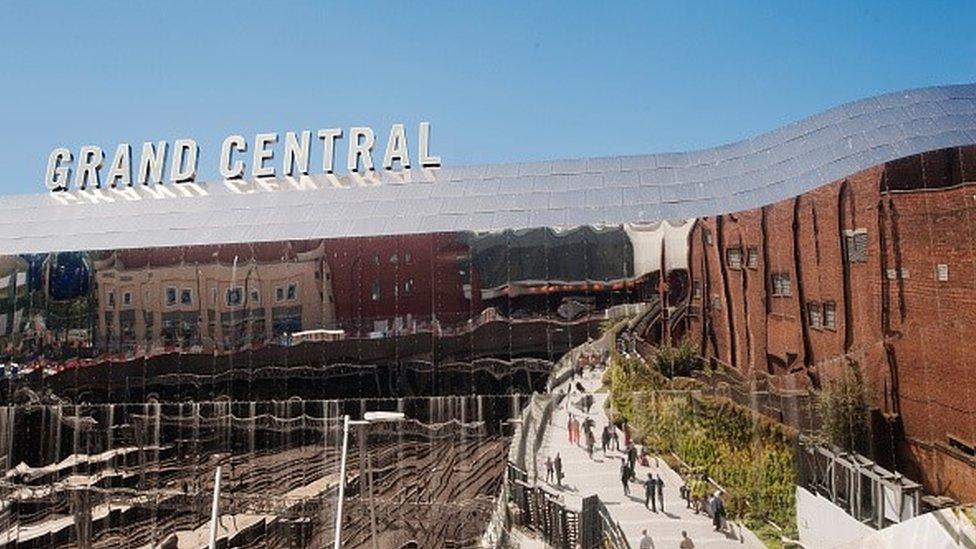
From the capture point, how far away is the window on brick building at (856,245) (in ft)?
49.4

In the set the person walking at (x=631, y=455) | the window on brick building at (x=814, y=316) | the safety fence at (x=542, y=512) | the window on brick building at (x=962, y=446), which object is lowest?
the safety fence at (x=542, y=512)

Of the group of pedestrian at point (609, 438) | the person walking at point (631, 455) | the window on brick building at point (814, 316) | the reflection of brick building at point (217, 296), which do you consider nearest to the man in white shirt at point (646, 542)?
the person walking at point (631, 455)

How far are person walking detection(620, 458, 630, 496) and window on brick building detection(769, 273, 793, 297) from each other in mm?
4195

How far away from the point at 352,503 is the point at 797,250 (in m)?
9.92

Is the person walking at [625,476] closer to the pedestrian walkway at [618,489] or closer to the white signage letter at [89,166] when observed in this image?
the pedestrian walkway at [618,489]

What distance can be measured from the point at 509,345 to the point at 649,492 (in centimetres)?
381

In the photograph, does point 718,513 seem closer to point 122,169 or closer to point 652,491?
point 652,491

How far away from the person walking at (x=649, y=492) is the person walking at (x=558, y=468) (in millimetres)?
1564

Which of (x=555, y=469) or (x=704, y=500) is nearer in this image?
(x=704, y=500)

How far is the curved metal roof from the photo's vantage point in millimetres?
16516

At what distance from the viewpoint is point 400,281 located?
17.5 m

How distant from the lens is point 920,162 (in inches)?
600

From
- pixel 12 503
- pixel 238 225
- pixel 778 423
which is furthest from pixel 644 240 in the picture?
pixel 12 503

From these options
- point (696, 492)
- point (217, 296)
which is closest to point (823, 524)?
point (696, 492)
